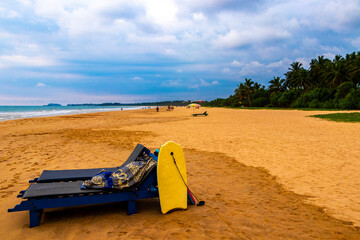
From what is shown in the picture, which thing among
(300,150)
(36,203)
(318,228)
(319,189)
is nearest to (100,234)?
(36,203)

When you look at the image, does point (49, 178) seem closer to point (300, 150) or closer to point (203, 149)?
point (203, 149)

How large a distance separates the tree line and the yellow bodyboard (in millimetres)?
48846

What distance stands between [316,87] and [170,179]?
72.6m

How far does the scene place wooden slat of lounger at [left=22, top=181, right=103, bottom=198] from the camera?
11.2 feet

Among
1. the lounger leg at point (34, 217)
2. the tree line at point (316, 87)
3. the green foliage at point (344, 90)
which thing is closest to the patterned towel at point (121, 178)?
the lounger leg at point (34, 217)

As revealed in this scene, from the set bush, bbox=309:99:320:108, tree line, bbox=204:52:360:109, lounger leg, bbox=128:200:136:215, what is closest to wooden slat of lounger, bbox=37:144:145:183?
lounger leg, bbox=128:200:136:215

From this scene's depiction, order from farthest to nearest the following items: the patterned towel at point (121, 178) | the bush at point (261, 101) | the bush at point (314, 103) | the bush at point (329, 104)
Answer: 1. the bush at point (261, 101)
2. the bush at point (314, 103)
3. the bush at point (329, 104)
4. the patterned towel at point (121, 178)

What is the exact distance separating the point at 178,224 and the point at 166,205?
1.45 ft

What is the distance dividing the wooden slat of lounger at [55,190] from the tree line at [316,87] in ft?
165

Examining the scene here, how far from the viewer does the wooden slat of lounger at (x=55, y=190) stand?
11.2 ft

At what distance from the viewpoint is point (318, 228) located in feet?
11.4

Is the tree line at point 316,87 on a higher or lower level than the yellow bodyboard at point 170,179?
higher

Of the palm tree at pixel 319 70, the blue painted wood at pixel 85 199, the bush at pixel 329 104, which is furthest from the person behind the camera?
the palm tree at pixel 319 70

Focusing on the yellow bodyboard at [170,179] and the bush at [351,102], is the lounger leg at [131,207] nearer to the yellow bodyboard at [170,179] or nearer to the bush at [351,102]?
the yellow bodyboard at [170,179]
